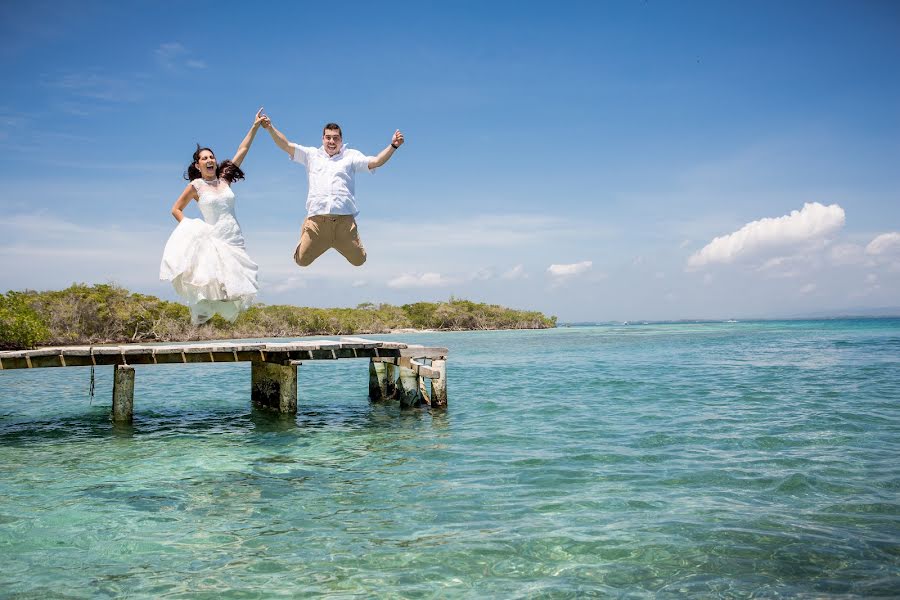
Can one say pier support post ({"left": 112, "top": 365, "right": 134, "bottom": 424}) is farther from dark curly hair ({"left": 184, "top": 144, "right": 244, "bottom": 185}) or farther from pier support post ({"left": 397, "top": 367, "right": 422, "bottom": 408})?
dark curly hair ({"left": 184, "top": 144, "right": 244, "bottom": 185})

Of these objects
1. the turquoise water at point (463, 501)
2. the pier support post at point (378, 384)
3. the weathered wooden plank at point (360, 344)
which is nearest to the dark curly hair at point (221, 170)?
the turquoise water at point (463, 501)

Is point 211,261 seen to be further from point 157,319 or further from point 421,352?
point 157,319

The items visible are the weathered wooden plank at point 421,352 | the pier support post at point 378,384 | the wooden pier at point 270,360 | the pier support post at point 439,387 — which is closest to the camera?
the wooden pier at point 270,360

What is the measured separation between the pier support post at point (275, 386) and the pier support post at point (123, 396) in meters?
3.17

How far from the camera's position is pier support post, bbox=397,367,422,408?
54.4 ft

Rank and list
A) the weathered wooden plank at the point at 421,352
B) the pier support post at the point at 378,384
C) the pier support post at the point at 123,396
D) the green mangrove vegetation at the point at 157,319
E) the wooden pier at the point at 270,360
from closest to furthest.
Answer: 1. the wooden pier at the point at 270,360
2. the pier support post at the point at 123,396
3. the weathered wooden plank at the point at 421,352
4. the pier support post at the point at 378,384
5. the green mangrove vegetation at the point at 157,319

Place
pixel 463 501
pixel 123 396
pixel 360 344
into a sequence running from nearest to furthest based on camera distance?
Answer: pixel 463 501
pixel 360 344
pixel 123 396

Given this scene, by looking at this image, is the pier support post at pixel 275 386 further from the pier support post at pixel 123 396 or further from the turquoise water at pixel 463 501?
the pier support post at pixel 123 396

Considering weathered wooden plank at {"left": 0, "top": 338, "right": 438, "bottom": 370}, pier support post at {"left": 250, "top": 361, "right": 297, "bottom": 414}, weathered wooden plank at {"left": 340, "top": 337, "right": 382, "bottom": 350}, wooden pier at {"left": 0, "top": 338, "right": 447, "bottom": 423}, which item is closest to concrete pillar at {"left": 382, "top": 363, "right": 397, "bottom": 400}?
wooden pier at {"left": 0, "top": 338, "right": 447, "bottom": 423}

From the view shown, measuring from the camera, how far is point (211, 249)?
8453 millimetres

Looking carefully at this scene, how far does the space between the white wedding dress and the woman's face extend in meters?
0.09

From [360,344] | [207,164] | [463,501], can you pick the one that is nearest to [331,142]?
[207,164]

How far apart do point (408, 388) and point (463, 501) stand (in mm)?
8593

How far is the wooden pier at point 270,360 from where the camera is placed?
12.9m
